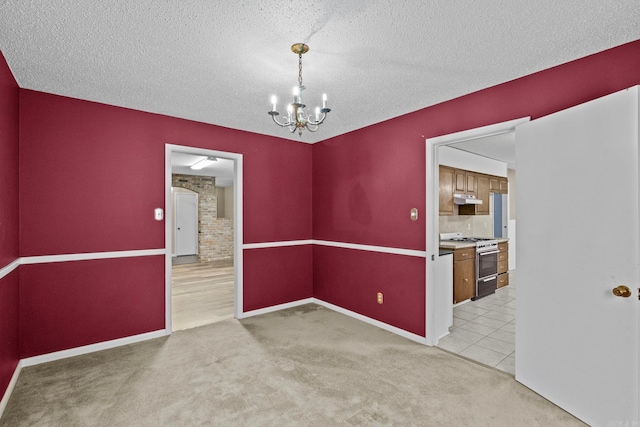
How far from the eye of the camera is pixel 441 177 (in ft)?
16.5

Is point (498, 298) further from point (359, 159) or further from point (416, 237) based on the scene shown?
point (359, 159)

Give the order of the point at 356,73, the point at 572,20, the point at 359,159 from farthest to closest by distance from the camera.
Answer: the point at 359,159 → the point at 356,73 → the point at 572,20

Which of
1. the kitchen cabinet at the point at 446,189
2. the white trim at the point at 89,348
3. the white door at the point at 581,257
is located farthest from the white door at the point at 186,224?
the white door at the point at 581,257

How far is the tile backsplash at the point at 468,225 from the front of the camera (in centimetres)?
583

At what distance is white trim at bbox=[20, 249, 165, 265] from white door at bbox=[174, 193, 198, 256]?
6.77 meters

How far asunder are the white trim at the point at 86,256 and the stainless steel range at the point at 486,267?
462 centimetres

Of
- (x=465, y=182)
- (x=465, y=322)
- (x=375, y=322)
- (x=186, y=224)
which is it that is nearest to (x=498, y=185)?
(x=465, y=182)

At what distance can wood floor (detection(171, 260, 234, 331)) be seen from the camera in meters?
4.16

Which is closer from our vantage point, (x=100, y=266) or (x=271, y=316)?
(x=100, y=266)

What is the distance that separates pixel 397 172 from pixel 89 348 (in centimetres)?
379

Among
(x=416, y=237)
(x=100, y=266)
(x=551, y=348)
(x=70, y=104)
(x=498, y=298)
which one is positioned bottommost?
(x=498, y=298)

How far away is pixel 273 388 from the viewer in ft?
8.18

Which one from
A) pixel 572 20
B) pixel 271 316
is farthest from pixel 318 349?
pixel 572 20

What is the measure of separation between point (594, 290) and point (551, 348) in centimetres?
58
